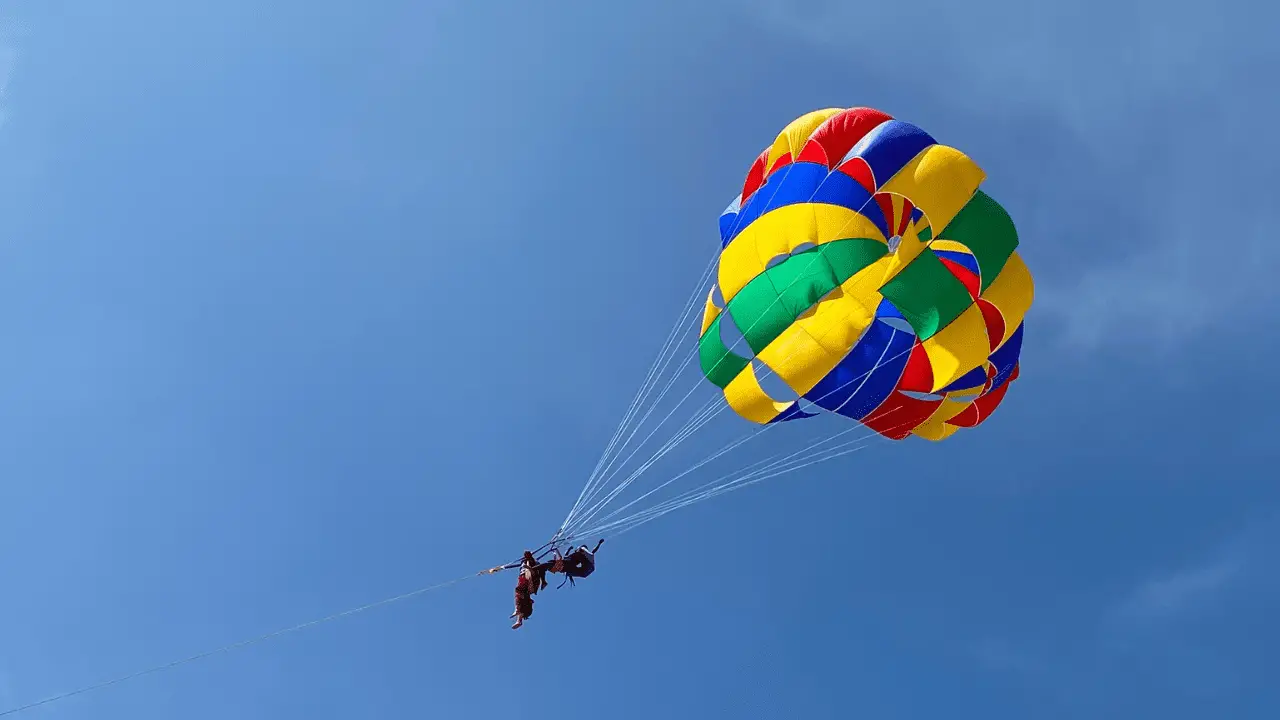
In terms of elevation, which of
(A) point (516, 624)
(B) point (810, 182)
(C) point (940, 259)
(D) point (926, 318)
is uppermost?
(B) point (810, 182)

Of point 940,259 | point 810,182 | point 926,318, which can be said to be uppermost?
point 810,182

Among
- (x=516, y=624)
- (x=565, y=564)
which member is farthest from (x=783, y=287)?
(x=516, y=624)

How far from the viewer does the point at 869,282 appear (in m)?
13.9

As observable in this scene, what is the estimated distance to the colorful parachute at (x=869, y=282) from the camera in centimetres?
1301

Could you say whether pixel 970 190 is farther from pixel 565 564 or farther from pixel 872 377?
pixel 565 564

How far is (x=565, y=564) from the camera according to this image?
13328 millimetres

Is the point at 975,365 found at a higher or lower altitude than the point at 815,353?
lower

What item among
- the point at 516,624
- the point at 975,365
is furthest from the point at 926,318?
the point at 516,624

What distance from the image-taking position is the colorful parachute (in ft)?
42.7

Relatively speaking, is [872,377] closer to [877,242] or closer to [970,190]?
[877,242]

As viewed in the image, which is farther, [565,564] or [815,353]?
[815,353]

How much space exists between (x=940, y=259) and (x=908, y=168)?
1588 millimetres

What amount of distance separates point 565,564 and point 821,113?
6.57 meters

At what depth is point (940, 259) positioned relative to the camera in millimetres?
14016
